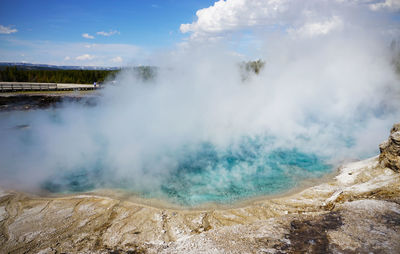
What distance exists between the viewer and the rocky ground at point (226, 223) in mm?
3469

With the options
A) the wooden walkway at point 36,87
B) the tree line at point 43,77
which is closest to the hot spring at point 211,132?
the wooden walkway at point 36,87

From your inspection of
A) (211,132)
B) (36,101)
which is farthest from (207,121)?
(36,101)

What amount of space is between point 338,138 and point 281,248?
837 cm

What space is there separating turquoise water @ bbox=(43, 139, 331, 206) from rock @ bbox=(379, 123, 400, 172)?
5.63 feet

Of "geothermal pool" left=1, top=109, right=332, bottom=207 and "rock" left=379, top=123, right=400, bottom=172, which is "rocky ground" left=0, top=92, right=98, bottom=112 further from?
"rock" left=379, top=123, right=400, bottom=172

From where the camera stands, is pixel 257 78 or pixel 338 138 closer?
pixel 338 138

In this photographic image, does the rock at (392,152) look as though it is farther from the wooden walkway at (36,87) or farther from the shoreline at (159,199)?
the wooden walkway at (36,87)

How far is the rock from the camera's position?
545 cm

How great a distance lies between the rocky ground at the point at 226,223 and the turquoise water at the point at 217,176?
62cm

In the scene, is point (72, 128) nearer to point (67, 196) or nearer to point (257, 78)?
point (67, 196)

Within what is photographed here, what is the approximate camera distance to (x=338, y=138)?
33.3 feet

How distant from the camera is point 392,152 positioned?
5.57 m

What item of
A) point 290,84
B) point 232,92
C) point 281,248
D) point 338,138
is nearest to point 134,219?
point 281,248

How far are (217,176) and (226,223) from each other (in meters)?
2.37
